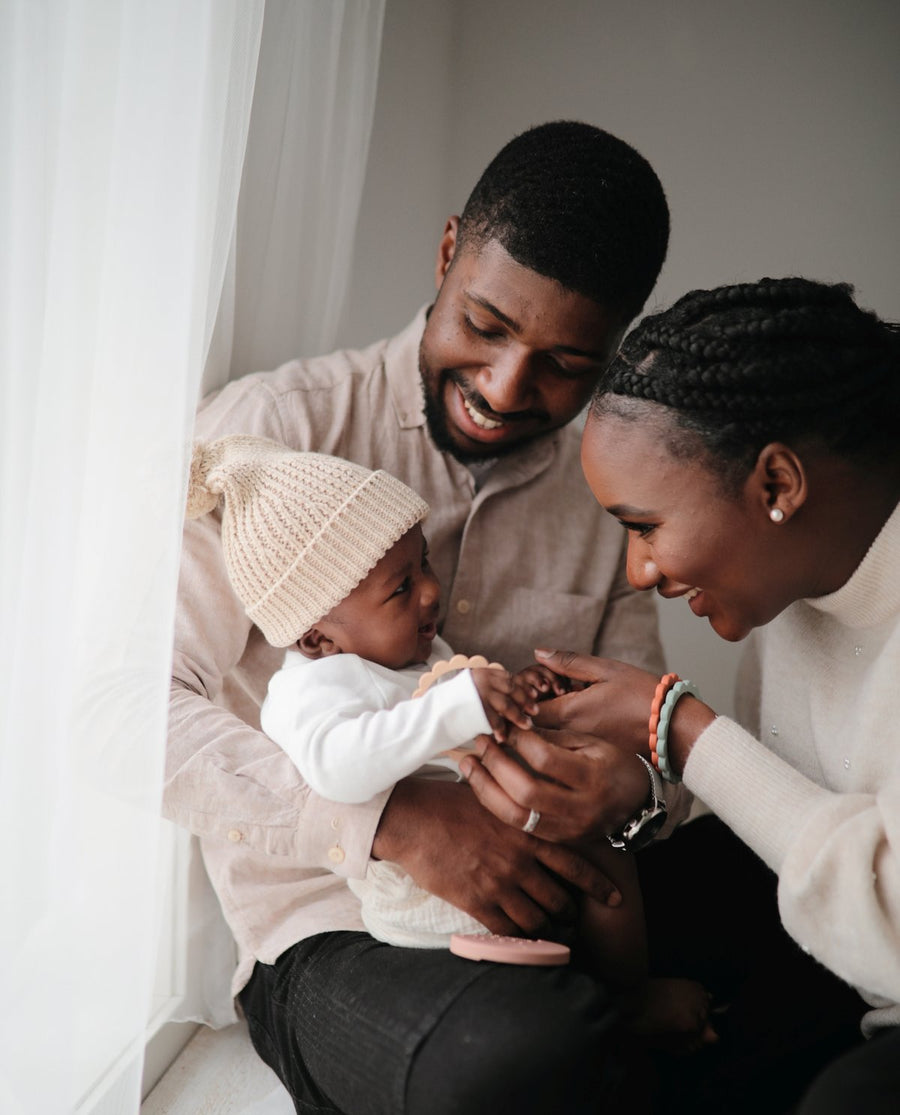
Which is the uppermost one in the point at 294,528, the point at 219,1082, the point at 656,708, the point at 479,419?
the point at 479,419

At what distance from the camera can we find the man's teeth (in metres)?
1.74

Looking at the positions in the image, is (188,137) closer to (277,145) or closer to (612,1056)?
(277,145)

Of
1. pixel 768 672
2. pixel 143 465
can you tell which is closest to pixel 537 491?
pixel 768 672

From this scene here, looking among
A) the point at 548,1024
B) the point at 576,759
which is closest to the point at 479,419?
the point at 576,759

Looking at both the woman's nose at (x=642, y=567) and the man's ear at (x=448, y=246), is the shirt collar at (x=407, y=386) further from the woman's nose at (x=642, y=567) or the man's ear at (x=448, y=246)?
the woman's nose at (x=642, y=567)

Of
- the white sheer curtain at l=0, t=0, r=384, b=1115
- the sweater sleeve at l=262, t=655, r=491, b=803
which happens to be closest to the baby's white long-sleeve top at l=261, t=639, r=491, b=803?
the sweater sleeve at l=262, t=655, r=491, b=803

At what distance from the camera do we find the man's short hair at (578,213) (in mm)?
1586

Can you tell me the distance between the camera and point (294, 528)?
146cm

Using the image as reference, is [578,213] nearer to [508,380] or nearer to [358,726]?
[508,380]

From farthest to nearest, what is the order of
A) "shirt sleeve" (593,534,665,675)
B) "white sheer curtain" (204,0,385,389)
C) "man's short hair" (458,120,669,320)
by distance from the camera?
"shirt sleeve" (593,534,665,675), "white sheer curtain" (204,0,385,389), "man's short hair" (458,120,669,320)

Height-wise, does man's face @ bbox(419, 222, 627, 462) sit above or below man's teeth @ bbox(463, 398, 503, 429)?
above

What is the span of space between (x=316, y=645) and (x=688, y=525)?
23.2 inches

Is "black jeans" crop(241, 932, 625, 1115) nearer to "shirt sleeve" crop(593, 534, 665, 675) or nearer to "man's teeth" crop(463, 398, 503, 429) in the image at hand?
"shirt sleeve" crop(593, 534, 665, 675)

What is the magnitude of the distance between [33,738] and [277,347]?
1.10 m
